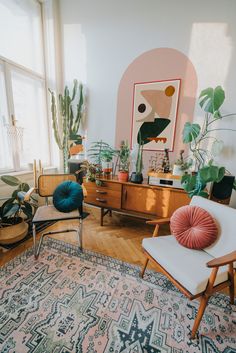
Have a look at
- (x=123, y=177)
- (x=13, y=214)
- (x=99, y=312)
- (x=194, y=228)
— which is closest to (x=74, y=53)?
(x=123, y=177)

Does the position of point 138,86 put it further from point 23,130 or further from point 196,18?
point 23,130

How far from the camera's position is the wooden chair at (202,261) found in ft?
3.33

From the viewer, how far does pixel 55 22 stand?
2562 mm

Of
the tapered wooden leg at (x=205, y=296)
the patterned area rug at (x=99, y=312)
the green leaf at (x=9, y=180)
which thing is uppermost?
the green leaf at (x=9, y=180)

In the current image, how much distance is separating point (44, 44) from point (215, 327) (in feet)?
13.5

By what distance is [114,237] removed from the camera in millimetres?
2180

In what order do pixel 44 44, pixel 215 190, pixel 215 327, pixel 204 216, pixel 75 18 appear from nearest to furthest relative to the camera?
pixel 215 327
pixel 204 216
pixel 215 190
pixel 75 18
pixel 44 44

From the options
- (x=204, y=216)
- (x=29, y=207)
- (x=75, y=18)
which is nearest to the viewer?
(x=204, y=216)

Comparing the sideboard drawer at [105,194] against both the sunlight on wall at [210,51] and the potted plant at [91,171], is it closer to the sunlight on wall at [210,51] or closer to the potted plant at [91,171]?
the potted plant at [91,171]

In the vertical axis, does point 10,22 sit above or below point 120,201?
above

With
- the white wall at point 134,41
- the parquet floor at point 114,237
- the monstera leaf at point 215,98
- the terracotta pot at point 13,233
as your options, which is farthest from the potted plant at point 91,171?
the monstera leaf at point 215,98

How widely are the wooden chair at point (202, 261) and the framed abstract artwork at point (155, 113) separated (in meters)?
1.18

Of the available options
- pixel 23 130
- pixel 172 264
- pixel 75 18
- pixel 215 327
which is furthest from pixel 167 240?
pixel 75 18

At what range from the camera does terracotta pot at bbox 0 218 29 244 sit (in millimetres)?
1846
